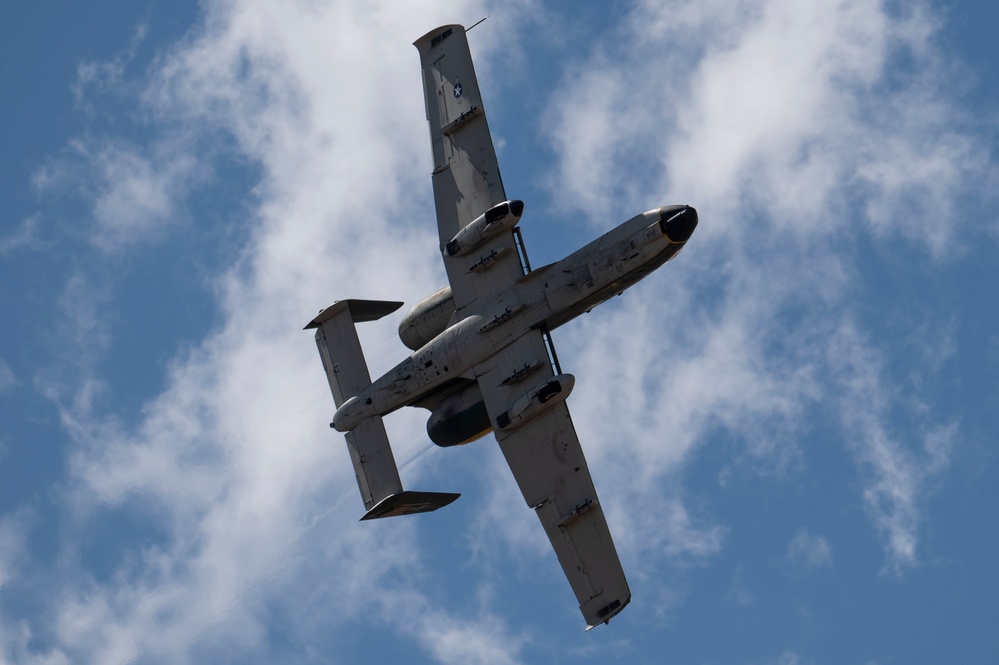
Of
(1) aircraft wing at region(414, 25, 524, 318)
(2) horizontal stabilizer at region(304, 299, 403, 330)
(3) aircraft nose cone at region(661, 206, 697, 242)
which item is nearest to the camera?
(3) aircraft nose cone at region(661, 206, 697, 242)

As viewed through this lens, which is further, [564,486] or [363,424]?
[363,424]

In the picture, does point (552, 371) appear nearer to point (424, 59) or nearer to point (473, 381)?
point (473, 381)

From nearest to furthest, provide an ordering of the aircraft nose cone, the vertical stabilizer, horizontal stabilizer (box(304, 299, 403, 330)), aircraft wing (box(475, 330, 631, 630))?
the aircraft nose cone < aircraft wing (box(475, 330, 631, 630)) < the vertical stabilizer < horizontal stabilizer (box(304, 299, 403, 330))

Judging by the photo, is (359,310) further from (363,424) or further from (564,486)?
(564,486)

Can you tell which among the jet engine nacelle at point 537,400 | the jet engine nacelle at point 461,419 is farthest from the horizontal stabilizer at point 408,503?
the jet engine nacelle at point 537,400

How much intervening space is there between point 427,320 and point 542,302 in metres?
4.72

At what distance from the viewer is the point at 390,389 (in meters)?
Result: 56.3

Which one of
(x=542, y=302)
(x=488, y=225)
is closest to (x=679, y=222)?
(x=542, y=302)

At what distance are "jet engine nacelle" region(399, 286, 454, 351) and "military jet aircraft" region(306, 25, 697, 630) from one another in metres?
0.05

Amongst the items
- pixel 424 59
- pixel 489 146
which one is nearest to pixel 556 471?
pixel 489 146

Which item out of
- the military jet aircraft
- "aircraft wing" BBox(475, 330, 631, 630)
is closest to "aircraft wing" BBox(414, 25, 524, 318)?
the military jet aircraft

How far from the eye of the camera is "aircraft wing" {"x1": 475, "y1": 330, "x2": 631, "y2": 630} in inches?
2151

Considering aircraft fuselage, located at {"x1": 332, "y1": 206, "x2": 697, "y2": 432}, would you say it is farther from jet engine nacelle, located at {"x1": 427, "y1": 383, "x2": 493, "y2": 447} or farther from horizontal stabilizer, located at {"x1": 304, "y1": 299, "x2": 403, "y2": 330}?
horizontal stabilizer, located at {"x1": 304, "y1": 299, "x2": 403, "y2": 330}

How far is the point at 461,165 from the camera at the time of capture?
57.1m
